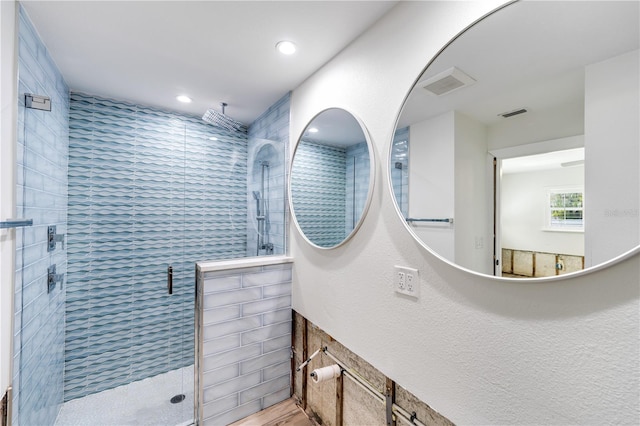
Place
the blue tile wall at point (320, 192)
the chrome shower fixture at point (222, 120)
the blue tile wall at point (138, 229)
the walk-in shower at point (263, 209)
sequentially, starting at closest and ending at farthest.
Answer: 1. the blue tile wall at point (320, 192)
2. the blue tile wall at point (138, 229)
3. the walk-in shower at point (263, 209)
4. the chrome shower fixture at point (222, 120)

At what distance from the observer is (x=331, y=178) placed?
1.55 meters

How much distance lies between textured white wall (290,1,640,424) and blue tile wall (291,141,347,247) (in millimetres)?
138

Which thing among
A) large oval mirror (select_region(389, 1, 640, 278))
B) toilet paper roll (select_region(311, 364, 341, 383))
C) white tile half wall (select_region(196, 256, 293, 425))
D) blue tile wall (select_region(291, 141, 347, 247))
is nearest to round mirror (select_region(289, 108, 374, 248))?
blue tile wall (select_region(291, 141, 347, 247))

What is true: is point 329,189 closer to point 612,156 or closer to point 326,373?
point 326,373

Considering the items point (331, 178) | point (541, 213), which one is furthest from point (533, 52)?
point (331, 178)

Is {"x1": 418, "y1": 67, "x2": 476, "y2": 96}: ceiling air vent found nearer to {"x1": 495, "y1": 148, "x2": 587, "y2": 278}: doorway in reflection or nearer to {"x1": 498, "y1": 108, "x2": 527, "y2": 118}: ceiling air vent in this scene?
{"x1": 498, "y1": 108, "x2": 527, "y2": 118}: ceiling air vent

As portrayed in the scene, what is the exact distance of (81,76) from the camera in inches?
67.1

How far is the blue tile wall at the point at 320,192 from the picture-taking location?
146cm

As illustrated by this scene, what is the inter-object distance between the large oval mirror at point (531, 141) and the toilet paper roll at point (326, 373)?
3.03ft

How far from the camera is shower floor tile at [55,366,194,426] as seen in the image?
1.72 meters

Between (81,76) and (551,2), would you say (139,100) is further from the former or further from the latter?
(551,2)

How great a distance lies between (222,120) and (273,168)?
2.19 feet

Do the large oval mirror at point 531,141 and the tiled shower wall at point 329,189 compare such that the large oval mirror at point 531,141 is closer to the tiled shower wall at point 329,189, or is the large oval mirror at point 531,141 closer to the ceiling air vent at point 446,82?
the ceiling air vent at point 446,82

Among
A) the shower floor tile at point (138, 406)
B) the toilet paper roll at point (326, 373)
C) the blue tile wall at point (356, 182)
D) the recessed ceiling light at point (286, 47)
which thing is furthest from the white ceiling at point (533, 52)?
the shower floor tile at point (138, 406)
